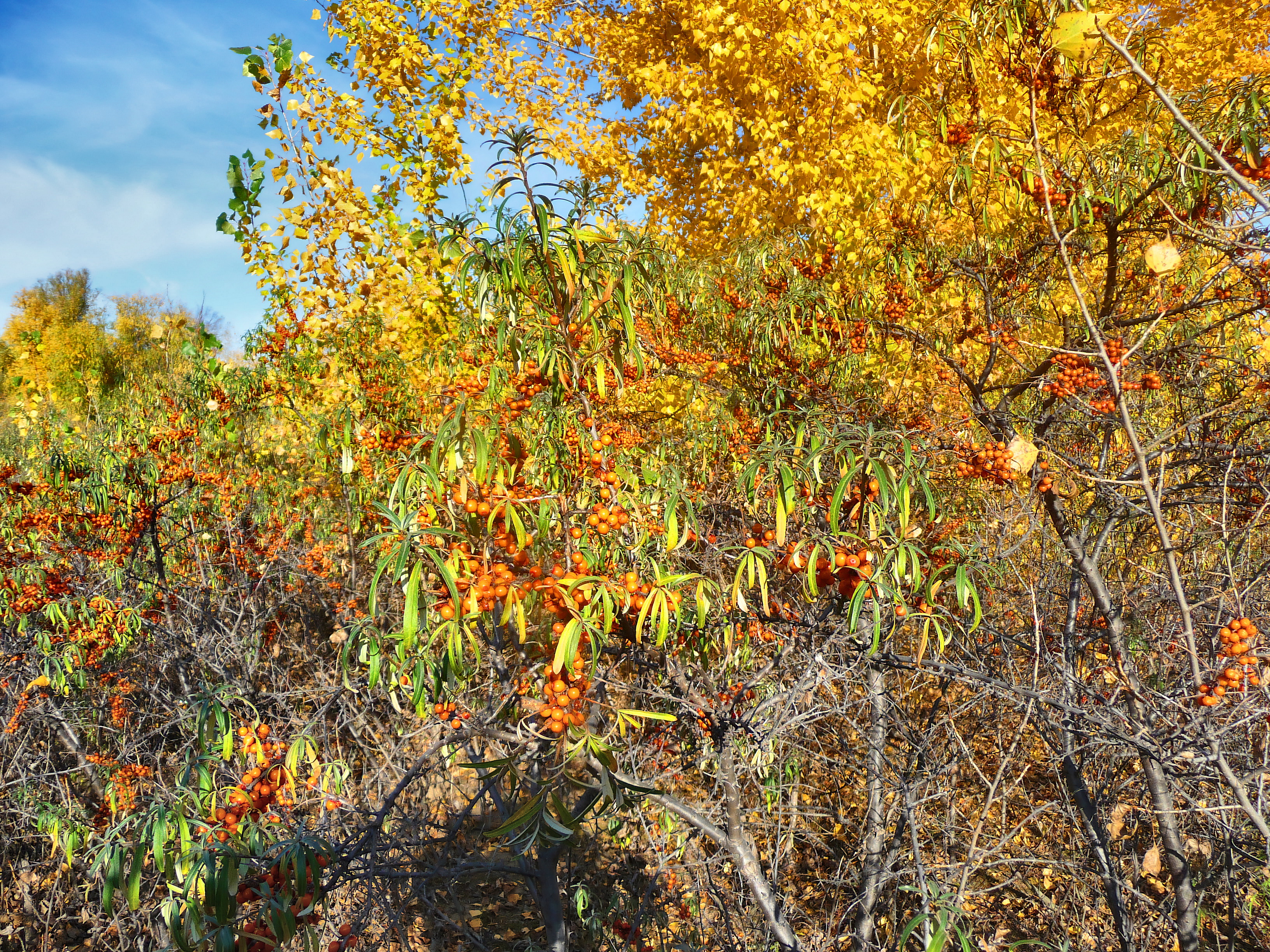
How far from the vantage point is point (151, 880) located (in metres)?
3.39

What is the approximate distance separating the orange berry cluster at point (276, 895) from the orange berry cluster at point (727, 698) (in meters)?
1.21

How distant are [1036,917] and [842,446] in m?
3.92

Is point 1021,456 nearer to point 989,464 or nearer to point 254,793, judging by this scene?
point 989,464

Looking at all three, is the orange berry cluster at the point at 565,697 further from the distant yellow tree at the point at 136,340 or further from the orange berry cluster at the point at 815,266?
the distant yellow tree at the point at 136,340

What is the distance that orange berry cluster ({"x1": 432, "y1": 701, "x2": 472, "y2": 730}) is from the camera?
8.11 ft

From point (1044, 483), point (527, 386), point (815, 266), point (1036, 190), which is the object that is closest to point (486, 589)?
point (527, 386)

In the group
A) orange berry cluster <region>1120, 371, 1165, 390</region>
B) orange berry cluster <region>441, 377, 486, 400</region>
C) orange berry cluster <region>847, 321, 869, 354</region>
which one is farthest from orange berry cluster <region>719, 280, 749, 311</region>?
orange berry cluster <region>1120, 371, 1165, 390</region>

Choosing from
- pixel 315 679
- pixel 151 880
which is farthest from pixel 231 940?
pixel 315 679

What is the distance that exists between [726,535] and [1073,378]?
1.67 m

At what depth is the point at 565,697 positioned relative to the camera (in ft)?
5.44

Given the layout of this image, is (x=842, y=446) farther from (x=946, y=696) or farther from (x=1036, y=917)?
(x=1036, y=917)

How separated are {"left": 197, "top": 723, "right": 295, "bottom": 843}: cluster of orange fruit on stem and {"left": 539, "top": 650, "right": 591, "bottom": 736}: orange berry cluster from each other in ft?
2.86

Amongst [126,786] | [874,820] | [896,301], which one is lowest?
[874,820]

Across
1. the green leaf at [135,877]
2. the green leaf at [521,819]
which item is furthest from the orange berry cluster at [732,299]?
the green leaf at [135,877]
